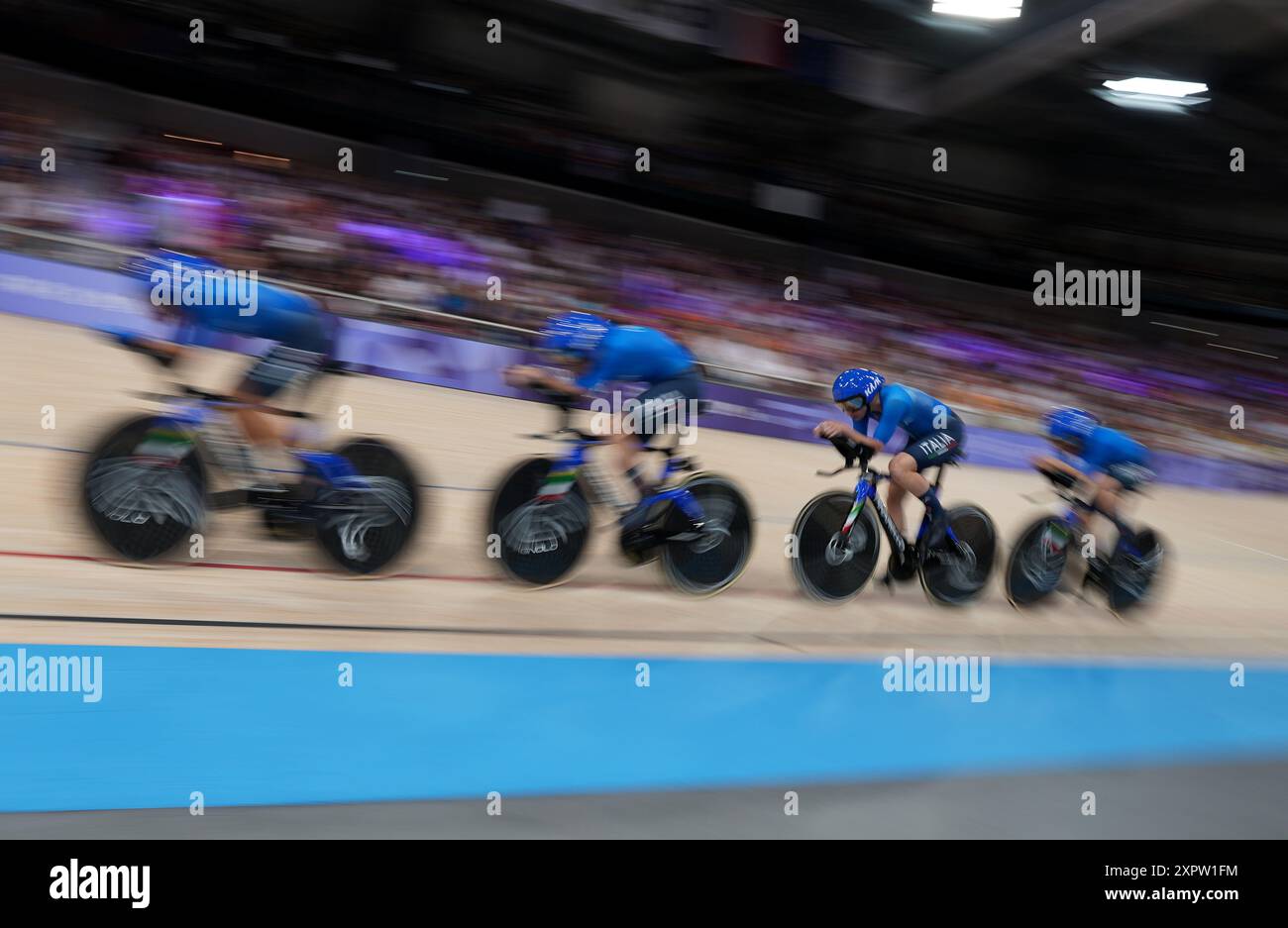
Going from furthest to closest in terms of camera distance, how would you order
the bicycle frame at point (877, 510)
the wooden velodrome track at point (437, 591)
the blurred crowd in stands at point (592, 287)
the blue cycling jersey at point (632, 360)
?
1. the blurred crowd in stands at point (592, 287)
2. the bicycle frame at point (877, 510)
3. the blue cycling jersey at point (632, 360)
4. the wooden velodrome track at point (437, 591)

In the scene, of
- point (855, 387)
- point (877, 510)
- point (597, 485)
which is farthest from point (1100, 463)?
point (597, 485)

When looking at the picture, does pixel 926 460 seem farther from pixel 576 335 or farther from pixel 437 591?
pixel 437 591

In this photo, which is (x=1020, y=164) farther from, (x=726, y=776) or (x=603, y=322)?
(x=726, y=776)

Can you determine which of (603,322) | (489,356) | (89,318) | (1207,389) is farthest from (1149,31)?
(89,318)

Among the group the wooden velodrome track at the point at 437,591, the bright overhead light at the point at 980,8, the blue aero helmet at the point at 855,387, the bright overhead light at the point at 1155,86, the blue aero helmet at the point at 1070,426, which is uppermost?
the bright overhead light at the point at 980,8

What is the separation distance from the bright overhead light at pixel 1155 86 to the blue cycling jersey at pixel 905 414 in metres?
9.25

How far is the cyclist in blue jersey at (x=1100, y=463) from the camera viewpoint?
5180mm

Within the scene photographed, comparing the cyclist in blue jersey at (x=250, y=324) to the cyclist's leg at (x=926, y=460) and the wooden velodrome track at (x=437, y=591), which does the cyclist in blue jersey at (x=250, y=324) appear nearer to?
the wooden velodrome track at (x=437, y=591)

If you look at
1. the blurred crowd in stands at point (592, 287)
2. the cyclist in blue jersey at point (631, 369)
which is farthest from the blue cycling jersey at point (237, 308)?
the blurred crowd in stands at point (592, 287)

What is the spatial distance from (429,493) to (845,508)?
2.39 meters

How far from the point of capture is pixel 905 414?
15.0 feet

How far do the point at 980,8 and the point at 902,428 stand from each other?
7934mm

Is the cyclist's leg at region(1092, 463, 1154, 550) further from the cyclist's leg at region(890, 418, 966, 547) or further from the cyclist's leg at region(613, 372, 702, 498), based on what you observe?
the cyclist's leg at region(613, 372, 702, 498)

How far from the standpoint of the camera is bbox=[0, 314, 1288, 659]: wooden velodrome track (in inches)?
142
